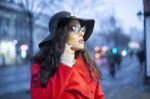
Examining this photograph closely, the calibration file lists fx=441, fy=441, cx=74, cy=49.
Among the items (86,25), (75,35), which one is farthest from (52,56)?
(86,25)

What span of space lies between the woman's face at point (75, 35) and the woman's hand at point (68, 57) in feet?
0.16

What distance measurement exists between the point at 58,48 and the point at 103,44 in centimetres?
6603

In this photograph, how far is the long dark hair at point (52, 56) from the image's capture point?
288 centimetres

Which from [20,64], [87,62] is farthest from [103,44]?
[87,62]

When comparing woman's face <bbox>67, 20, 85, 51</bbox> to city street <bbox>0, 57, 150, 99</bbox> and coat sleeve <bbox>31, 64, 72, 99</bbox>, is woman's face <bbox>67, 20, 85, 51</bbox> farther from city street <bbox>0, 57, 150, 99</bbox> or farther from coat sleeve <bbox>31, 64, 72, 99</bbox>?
city street <bbox>0, 57, 150, 99</bbox>

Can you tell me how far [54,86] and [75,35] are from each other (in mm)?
414

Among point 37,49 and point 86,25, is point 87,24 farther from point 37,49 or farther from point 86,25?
point 37,49

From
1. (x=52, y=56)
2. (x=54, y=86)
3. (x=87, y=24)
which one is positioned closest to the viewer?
(x=54, y=86)

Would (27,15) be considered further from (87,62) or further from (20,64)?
(20,64)

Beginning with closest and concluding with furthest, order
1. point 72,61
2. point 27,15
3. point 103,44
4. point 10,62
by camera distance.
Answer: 1. point 72,61
2. point 27,15
3. point 10,62
4. point 103,44

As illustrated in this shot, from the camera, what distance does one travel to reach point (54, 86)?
9.23ft

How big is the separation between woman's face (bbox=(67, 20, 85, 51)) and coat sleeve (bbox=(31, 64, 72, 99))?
0.19 m

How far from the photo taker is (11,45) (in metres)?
44.6

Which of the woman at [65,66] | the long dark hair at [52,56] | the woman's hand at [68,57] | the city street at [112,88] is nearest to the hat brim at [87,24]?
the woman at [65,66]
